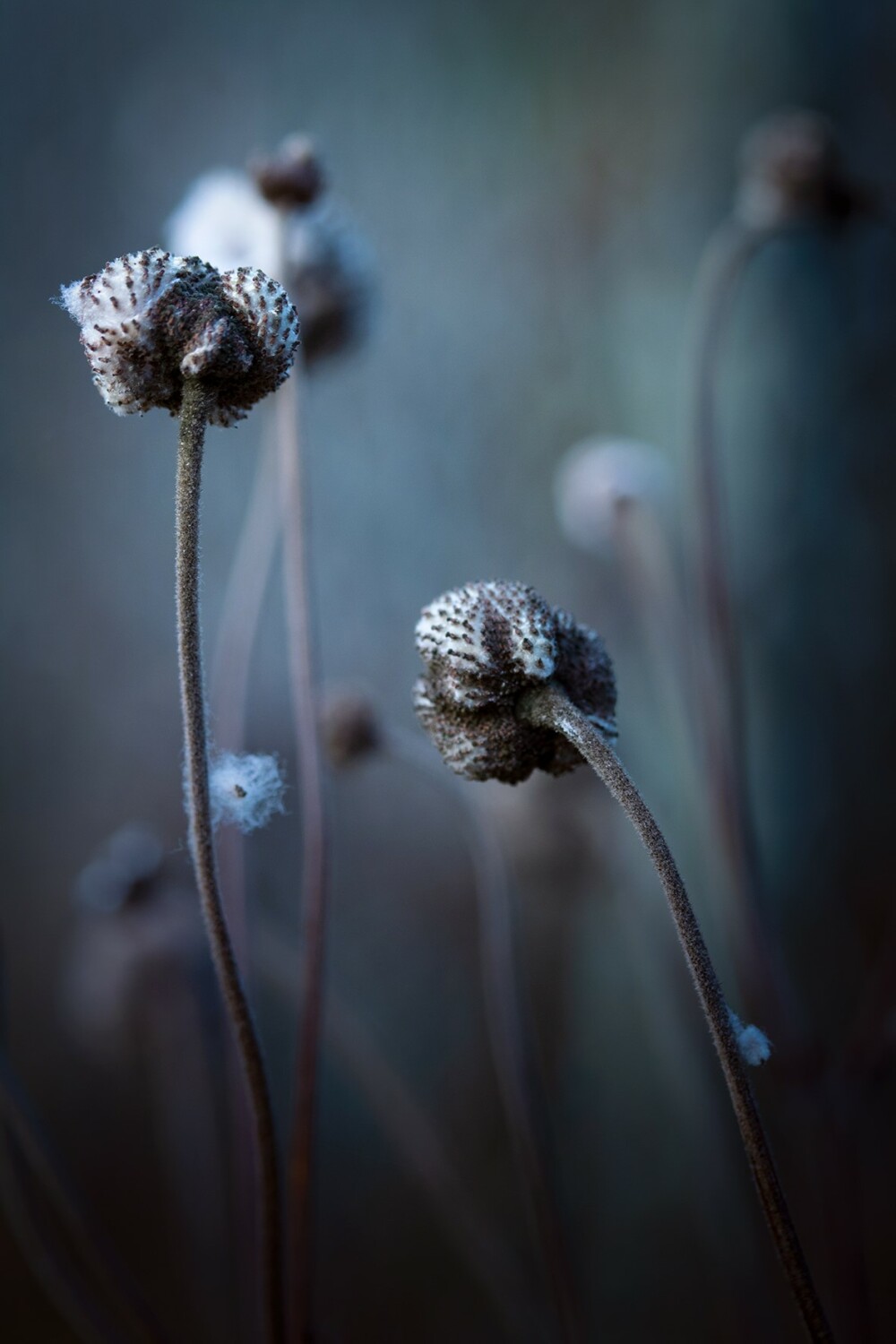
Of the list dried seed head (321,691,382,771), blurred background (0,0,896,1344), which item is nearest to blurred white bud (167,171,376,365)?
dried seed head (321,691,382,771)

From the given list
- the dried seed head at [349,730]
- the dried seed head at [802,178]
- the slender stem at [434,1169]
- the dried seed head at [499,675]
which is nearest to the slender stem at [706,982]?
the dried seed head at [499,675]

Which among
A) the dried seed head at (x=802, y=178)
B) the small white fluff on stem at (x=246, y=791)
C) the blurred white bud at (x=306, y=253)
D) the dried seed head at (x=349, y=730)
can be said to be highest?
the dried seed head at (x=802, y=178)

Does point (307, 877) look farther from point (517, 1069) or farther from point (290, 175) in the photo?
point (290, 175)

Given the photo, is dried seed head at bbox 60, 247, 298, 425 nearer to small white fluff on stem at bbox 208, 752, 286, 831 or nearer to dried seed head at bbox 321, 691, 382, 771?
small white fluff on stem at bbox 208, 752, 286, 831

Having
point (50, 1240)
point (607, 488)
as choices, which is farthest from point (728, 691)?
point (50, 1240)

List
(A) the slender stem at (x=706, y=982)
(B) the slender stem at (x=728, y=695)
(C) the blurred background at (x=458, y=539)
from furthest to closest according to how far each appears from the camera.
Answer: (C) the blurred background at (x=458, y=539), (B) the slender stem at (x=728, y=695), (A) the slender stem at (x=706, y=982)

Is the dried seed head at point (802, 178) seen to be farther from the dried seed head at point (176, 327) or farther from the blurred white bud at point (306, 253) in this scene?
the dried seed head at point (176, 327)

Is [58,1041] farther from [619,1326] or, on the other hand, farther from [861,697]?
[861,697]
